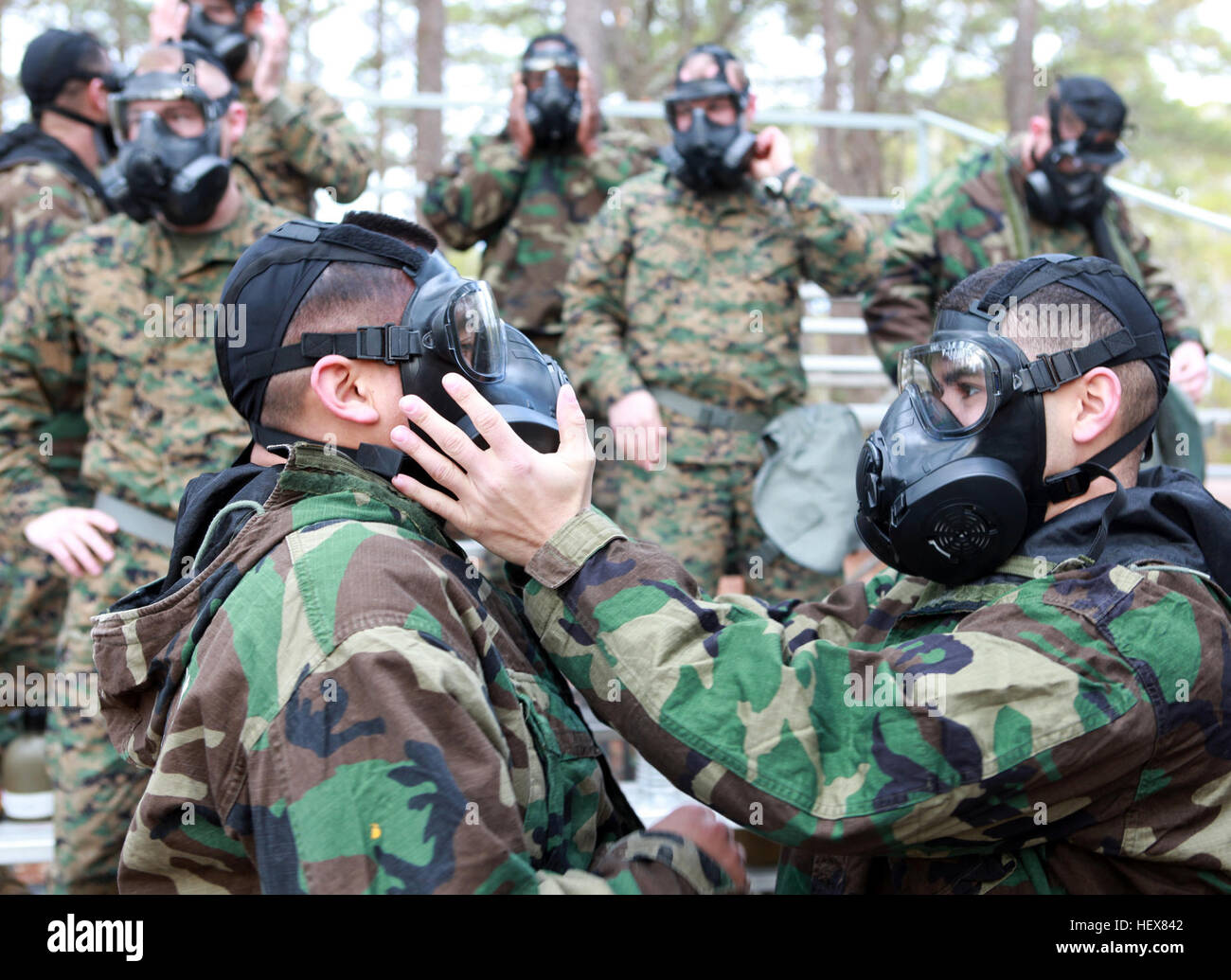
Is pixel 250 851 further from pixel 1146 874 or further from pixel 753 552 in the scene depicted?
pixel 753 552

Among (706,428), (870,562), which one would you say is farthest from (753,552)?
(870,562)

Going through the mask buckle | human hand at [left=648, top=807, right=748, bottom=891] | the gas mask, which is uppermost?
the gas mask

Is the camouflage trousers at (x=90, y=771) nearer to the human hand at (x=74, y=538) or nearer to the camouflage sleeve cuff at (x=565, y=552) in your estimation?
the human hand at (x=74, y=538)

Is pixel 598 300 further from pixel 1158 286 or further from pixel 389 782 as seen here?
pixel 389 782

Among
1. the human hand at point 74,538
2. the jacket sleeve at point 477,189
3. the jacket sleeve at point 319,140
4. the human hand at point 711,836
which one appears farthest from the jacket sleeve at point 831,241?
the human hand at point 711,836

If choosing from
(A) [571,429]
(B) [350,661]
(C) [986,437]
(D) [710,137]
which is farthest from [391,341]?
(D) [710,137]

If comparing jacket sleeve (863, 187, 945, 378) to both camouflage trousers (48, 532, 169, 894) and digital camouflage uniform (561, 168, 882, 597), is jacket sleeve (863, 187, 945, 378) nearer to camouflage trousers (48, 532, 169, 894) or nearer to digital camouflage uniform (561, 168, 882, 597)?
digital camouflage uniform (561, 168, 882, 597)

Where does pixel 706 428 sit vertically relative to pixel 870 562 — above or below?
above

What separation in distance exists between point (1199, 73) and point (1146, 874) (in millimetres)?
19144

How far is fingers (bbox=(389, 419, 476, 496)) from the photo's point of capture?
2.07m

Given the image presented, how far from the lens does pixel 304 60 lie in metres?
19.1

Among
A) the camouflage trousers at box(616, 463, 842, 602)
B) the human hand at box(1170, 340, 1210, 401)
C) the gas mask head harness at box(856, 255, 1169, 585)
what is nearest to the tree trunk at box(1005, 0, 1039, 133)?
the human hand at box(1170, 340, 1210, 401)

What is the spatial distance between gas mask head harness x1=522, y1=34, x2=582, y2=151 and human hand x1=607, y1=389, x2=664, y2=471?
1.46m

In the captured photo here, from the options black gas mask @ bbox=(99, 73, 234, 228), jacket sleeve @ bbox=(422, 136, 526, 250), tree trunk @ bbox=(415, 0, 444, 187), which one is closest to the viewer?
black gas mask @ bbox=(99, 73, 234, 228)
